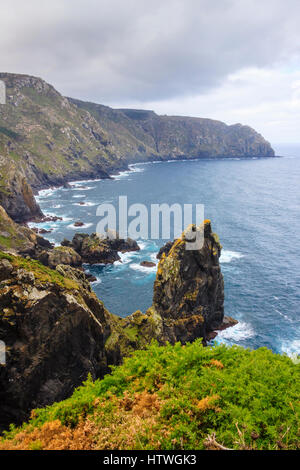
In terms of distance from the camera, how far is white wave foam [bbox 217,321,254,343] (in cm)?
4559

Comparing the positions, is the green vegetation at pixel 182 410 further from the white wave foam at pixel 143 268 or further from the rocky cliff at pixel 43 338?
the white wave foam at pixel 143 268

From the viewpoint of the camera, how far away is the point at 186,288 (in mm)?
45438

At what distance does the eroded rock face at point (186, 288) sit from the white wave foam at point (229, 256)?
26982mm

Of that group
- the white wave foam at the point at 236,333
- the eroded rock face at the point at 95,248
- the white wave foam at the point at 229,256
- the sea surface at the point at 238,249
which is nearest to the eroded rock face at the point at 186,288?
the white wave foam at the point at 236,333

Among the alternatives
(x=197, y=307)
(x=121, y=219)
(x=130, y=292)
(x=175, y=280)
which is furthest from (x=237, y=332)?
(x=121, y=219)

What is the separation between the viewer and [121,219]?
11106cm

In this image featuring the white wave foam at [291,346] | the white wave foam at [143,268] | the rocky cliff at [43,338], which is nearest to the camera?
the rocky cliff at [43,338]

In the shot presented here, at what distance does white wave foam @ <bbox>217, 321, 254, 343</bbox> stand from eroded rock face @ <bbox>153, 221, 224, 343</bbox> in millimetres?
3031

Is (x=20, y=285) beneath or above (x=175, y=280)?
above

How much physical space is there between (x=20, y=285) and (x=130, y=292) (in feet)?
137

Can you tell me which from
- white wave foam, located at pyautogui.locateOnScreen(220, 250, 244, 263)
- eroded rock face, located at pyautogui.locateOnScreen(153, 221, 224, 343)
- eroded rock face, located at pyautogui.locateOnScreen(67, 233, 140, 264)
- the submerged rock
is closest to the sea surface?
white wave foam, located at pyautogui.locateOnScreen(220, 250, 244, 263)

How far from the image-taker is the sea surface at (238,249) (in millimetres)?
50638

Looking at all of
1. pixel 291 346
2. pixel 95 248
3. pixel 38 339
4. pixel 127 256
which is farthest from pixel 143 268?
pixel 38 339

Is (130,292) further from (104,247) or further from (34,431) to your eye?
(34,431)
